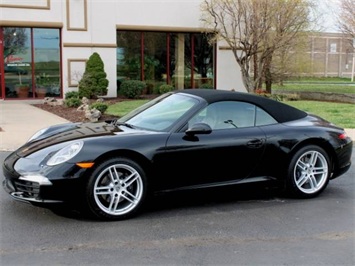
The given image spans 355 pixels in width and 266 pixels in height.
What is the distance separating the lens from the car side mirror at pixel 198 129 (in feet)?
16.8

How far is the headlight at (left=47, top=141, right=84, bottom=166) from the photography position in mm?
4762

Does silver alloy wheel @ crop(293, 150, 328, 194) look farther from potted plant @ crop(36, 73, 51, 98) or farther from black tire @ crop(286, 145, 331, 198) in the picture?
potted plant @ crop(36, 73, 51, 98)

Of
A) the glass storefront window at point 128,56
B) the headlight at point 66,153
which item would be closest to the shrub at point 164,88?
the glass storefront window at point 128,56

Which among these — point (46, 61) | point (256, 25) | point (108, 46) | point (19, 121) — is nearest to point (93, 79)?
point (108, 46)

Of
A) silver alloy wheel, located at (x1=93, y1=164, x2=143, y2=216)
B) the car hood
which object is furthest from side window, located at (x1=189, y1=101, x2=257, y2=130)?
silver alloy wheel, located at (x1=93, y1=164, x2=143, y2=216)

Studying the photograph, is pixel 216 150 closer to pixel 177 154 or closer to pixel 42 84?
pixel 177 154

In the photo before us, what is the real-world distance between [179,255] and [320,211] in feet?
6.88

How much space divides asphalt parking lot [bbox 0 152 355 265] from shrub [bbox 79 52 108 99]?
13937 mm

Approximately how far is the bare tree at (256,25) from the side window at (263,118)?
577 inches

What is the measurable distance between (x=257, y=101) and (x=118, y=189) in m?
2.06

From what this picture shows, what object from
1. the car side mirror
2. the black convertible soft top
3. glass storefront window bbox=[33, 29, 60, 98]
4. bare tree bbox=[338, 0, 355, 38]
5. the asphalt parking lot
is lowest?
the asphalt parking lot

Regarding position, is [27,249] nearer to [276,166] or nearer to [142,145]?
[142,145]

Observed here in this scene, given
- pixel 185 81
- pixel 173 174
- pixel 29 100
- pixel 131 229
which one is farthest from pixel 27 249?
pixel 185 81

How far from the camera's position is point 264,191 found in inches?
242
